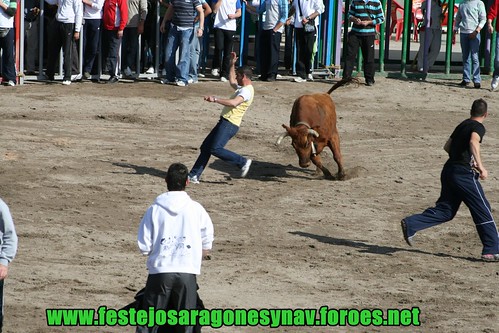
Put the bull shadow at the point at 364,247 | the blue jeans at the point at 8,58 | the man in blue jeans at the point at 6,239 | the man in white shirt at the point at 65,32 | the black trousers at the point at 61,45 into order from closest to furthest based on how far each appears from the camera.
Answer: the man in blue jeans at the point at 6,239
the bull shadow at the point at 364,247
the blue jeans at the point at 8,58
the man in white shirt at the point at 65,32
the black trousers at the point at 61,45

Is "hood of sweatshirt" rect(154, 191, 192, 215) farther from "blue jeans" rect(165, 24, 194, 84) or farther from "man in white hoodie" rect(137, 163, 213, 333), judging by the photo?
"blue jeans" rect(165, 24, 194, 84)

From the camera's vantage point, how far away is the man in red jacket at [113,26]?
20.4 m

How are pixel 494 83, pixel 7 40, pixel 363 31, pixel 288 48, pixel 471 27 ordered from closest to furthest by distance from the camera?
pixel 7 40
pixel 363 31
pixel 471 27
pixel 494 83
pixel 288 48

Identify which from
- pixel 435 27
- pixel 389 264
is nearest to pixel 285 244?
pixel 389 264

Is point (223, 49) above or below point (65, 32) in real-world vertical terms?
below

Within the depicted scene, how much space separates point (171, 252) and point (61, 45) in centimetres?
1299

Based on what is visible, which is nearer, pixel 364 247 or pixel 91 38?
pixel 364 247

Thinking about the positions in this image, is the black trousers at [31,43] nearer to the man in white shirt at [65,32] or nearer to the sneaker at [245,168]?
the man in white shirt at [65,32]

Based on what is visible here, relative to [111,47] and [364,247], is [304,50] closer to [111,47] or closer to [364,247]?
[111,47]

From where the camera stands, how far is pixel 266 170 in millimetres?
16312

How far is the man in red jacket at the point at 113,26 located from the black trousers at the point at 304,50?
12.3 feet

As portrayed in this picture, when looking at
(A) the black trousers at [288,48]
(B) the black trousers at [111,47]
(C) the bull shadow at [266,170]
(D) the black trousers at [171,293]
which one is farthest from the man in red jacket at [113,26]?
(D) the black trousers at [171,293]

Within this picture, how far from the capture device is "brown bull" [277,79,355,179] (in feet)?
50.4

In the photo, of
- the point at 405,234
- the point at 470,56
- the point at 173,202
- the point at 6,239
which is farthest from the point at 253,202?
the point at 470,56
